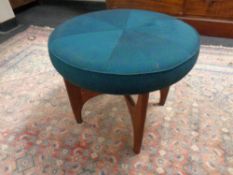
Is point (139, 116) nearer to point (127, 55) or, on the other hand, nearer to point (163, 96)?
point (127, 55)

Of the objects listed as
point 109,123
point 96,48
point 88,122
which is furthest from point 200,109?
point 96,48

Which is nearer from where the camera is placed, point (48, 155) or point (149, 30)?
point (149, 30)

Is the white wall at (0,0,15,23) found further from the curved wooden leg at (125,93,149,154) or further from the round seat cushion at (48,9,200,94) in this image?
the curved wooden leg at (125,93,149,154)

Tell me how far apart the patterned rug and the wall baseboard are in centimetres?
81

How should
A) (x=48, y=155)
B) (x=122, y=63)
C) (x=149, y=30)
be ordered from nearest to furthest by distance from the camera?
(x=122, y=63)
(x=149, y=30)
(x=48, y=155)

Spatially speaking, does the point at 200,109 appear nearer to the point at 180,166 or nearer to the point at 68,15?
the point at 180,166

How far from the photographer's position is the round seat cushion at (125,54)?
626mm

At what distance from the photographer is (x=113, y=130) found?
1002 millimetres

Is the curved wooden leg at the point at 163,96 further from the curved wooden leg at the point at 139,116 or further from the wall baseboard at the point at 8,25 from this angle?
the wall baseboard at the point at 8,25

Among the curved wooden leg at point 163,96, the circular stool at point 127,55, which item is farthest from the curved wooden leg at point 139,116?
the curved wooden leg at point 163,96

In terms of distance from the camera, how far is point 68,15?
2322 mm

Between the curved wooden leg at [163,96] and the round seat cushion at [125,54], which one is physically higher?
the round seat cushion at [125,54]

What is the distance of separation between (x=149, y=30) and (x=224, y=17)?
1211 mm

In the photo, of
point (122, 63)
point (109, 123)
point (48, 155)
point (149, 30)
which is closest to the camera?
point (122, 63)
